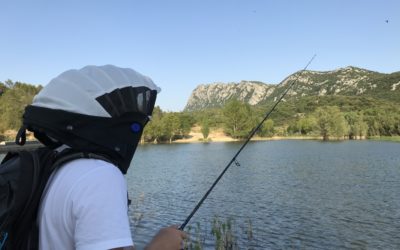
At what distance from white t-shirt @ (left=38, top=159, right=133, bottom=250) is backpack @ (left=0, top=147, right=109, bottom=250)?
0.10 ft

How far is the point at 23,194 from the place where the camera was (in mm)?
1490

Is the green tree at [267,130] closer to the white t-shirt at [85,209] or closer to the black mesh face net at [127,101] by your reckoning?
the black mesh face net at [127,101]

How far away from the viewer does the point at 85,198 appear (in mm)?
1419

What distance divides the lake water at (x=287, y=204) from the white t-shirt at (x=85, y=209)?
1331 cm

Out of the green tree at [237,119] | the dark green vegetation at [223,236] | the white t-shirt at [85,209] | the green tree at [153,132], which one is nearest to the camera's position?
the white t-shirt at [85,209]

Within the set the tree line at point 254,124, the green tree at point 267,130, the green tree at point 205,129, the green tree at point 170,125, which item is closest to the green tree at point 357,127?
the tree line at point 254,124

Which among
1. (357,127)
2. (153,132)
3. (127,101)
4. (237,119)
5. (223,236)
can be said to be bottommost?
(223,236)

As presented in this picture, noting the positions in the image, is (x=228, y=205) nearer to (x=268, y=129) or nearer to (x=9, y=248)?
(x=9, y=248)

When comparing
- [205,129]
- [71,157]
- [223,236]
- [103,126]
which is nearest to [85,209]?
[71,157]

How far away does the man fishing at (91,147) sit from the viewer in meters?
1.41

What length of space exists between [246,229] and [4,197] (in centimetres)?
1605

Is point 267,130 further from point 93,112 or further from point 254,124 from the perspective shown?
point 93,112

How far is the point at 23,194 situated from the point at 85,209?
259 millimetres

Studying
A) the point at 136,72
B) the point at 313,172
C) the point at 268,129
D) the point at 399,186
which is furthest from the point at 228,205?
the point at 268,129
